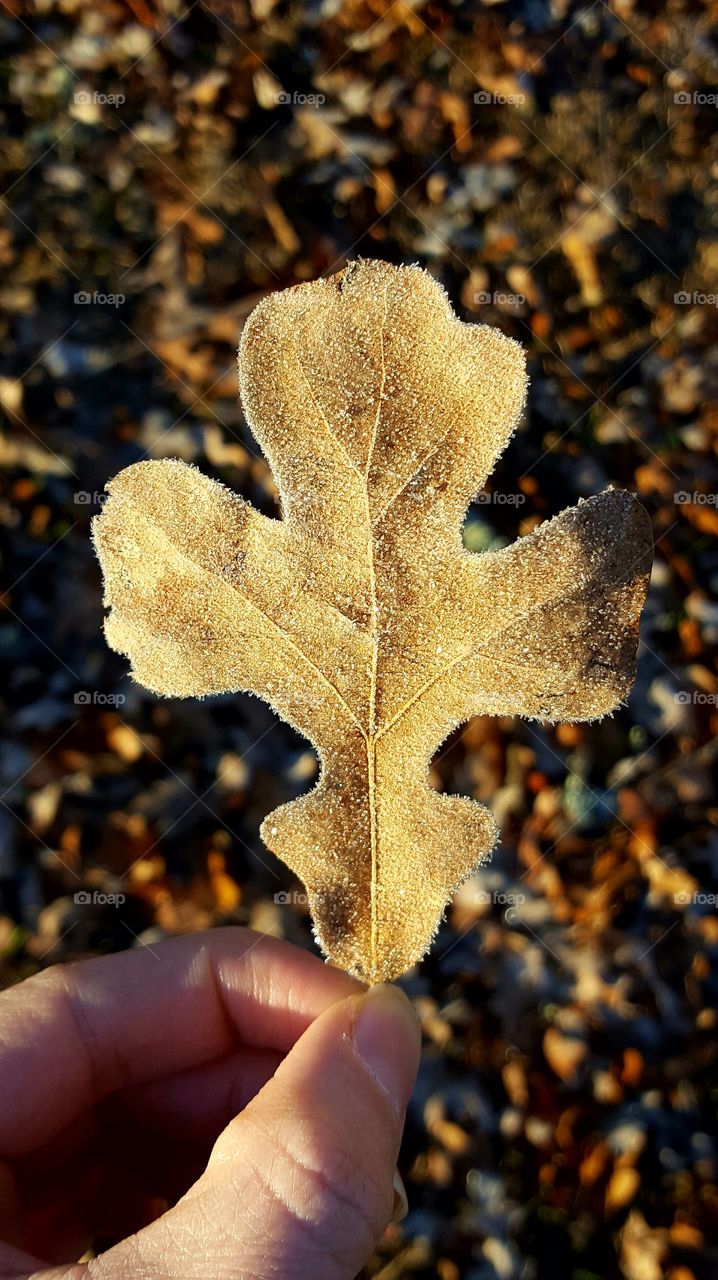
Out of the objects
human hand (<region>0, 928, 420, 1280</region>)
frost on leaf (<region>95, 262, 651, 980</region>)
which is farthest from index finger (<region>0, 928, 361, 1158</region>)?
frost on leaf (<region>95, 262, 651, 980</region>)

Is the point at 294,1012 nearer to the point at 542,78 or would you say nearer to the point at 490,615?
the point at 490,615

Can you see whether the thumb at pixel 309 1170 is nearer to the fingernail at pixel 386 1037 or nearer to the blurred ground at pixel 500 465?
the fingernail at pixel 386 1037

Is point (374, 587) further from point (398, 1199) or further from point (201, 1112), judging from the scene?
point (201, 1112)

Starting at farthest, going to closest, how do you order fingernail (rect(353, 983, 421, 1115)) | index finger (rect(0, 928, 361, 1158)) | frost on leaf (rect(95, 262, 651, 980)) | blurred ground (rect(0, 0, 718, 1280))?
1. blurred ground (rect(0, 0, 718, 1280))
2. index finger (rect(0, 928, 361, 1158))
3. fingernail (rect(353, 983, 421, 1115))
4. frost on leaf (rect(95, 262, 651, 980))

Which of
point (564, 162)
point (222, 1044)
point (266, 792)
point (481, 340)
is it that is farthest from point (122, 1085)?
point (564, 162)

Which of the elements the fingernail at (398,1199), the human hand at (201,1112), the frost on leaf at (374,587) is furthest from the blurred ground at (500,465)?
the frost on leaf at (374,587)

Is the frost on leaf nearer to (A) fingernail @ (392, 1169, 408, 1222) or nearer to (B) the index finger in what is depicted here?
(A) fingernail @ (392, 1169, 408, 1222)

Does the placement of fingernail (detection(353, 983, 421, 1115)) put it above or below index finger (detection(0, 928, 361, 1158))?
above
